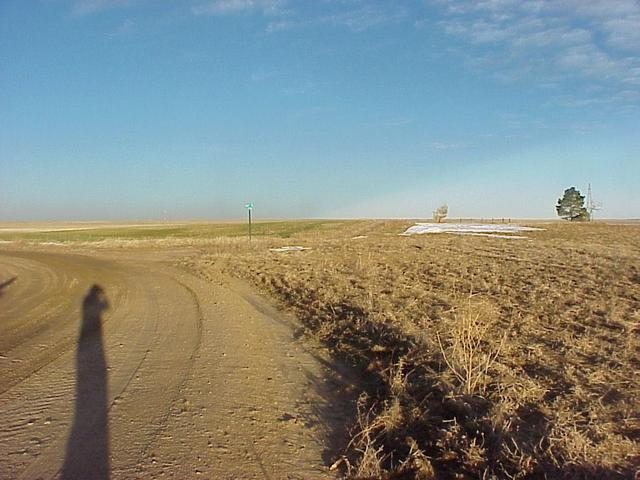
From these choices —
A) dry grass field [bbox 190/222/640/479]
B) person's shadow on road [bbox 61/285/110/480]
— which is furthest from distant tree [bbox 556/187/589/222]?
person's shadow on road [bbox 61/285/110/480]

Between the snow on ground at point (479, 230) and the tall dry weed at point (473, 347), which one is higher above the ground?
the snow on ground at point (479, 230)

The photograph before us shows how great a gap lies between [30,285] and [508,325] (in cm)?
1370

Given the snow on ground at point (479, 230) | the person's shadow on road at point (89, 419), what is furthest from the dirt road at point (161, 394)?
the snow on ground at point (479, 230)

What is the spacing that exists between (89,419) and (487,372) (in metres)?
4.58

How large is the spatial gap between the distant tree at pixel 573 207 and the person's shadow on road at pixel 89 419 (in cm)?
8980

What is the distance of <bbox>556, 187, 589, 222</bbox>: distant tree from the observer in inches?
3110

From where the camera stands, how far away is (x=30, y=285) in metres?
12.9

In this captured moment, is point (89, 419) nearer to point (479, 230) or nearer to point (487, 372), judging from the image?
point (487, 372)

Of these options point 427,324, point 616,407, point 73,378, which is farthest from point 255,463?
point 427,324

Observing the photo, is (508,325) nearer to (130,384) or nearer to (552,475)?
(552,475)

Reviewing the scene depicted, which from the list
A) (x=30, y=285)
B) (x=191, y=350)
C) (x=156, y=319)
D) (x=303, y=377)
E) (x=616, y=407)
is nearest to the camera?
(x=616, y=407)

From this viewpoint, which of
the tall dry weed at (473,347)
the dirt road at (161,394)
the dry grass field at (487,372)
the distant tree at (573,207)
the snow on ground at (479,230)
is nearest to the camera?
the dry grass field at (487,372)

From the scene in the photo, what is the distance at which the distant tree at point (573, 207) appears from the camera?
79.0 m

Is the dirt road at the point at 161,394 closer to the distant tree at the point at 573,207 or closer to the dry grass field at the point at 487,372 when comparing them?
the dry grass field at the point at 487,372
